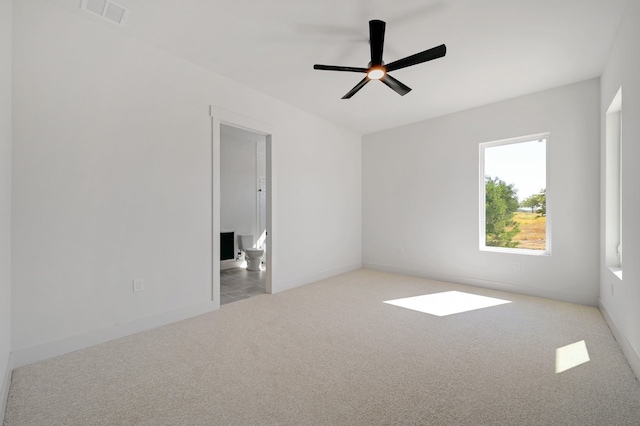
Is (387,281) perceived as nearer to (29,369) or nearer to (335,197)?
(335,197)

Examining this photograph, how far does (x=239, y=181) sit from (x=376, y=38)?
4.58 m

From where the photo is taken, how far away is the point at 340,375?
2.08m

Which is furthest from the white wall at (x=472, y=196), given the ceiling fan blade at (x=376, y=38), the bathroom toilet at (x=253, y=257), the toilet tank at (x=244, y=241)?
the ceiling fan blade at (x=376, y=38)

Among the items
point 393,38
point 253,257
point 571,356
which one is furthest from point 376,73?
point 253,257

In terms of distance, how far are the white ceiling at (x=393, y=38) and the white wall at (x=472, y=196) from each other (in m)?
0.49

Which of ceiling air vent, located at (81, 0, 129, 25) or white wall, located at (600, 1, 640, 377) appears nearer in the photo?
white wall, located at (600, 1, 640, 377)

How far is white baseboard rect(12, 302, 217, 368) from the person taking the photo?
7.31 feet

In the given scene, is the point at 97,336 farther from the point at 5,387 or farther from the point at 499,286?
the point at 499,286

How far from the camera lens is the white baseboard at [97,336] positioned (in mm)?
2229

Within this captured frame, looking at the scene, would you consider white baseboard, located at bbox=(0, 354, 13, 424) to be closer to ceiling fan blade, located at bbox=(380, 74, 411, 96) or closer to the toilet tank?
ceiling fan blade, located at bbox=(380, 74, 411, 96)

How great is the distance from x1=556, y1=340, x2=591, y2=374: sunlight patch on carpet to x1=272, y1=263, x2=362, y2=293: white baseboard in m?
3.17

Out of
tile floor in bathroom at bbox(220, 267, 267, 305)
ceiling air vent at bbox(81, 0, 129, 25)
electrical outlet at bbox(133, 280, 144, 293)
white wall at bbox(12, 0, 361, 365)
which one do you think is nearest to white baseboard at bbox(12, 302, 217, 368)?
white wall at bbox(12, 0, 361, 365)

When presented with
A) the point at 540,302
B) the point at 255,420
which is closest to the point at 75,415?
the point at 255,420

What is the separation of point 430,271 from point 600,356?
2.75 metres
